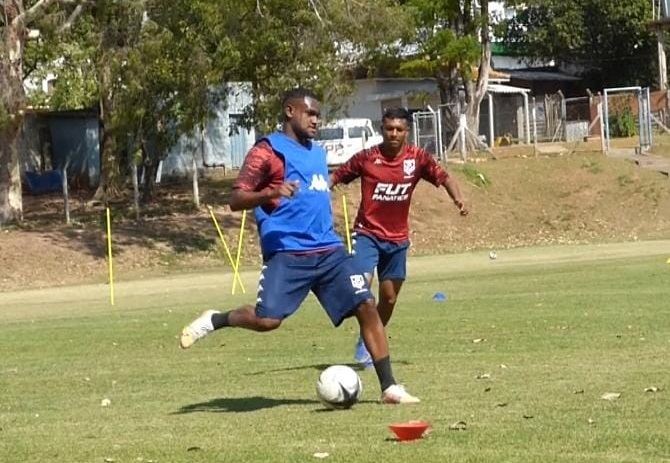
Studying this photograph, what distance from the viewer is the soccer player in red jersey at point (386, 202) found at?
527 inches

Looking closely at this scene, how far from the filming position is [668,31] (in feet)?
231

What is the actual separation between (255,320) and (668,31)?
6278cm

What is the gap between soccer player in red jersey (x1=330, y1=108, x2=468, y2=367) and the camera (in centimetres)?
1340

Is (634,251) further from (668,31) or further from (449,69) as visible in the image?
(668,31)

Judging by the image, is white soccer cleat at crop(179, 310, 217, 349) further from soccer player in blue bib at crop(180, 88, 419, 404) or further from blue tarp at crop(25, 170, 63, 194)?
blue tarp at crop(25, 170, 63, 194)

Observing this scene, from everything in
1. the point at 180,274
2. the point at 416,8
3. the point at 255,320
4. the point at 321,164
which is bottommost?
the point at 180,274

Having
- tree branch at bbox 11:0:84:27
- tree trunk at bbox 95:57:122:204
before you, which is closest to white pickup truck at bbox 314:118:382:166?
tree trunk at bbox 95:57:122:204

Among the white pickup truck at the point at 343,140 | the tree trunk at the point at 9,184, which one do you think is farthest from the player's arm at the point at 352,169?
the white pickup truck at the point at 343,140

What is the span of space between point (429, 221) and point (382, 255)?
31.5 m

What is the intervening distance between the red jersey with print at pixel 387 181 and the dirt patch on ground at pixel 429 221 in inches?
933

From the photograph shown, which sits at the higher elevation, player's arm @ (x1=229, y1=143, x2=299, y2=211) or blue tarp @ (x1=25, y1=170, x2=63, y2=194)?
player's arm @ (x1=229, y1=143, x2=299, y2=211)

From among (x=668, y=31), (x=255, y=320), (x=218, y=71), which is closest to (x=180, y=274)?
(x=218, y=71)

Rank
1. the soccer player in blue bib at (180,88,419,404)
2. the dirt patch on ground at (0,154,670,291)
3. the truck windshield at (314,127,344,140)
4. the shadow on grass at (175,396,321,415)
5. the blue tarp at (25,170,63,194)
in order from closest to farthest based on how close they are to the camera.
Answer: the soccer player in blue bib at (180,88,419,404)
the shadow on grass at (175,396,321,415)
the dirt patch on ground at (0,154,670,291)
the truck windshield at (314,127,344,140)
the blue tarp at (25,170,63,194)

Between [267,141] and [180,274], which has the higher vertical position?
[267,141]
